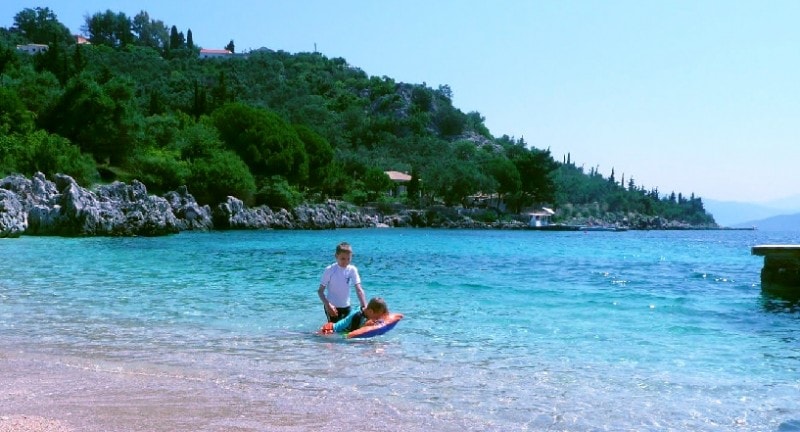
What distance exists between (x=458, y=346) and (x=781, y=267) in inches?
652

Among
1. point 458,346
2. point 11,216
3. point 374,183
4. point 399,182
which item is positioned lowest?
point 458,346

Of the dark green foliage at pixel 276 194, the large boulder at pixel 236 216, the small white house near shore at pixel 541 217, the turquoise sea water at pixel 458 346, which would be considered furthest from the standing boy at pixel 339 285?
the small white house near shore at pixel 541 217

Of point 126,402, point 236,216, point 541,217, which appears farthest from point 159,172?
point 541,217

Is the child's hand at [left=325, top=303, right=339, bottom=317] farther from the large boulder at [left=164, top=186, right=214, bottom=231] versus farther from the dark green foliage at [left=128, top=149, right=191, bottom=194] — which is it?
the dark green foliage at [left=128, top=149, right=191, bottom=194]

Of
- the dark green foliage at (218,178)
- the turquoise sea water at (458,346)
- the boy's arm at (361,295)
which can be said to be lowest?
the turquoise sea water at (458,346)

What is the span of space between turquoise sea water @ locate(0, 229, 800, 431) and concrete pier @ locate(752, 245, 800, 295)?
3.18 ft

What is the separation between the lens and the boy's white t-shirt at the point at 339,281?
13.6 metres

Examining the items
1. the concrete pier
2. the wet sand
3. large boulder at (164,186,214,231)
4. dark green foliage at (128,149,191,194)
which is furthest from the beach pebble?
dark green foliage at (128,149,191,194)

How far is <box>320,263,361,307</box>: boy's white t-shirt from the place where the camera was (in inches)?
535

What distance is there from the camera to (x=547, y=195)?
138250 millimetres

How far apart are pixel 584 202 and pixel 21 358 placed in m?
193

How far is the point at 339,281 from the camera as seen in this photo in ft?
44.8

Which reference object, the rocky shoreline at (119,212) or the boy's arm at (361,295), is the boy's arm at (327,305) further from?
the rocky shoreline at (119,212)

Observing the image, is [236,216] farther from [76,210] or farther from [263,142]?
[76,210]
